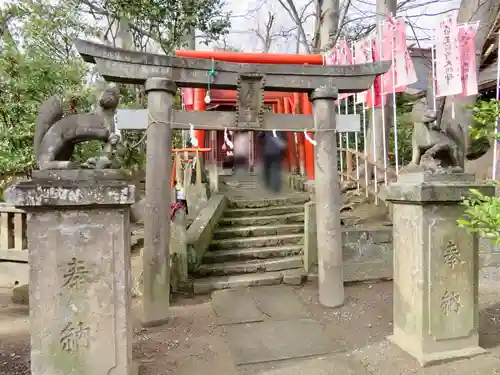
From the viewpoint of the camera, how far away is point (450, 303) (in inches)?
147

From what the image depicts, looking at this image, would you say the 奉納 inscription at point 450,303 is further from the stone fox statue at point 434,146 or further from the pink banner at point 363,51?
the pink banner at point 363,51

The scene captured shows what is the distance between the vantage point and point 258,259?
7059mm

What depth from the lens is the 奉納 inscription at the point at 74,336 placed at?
9.83 feet

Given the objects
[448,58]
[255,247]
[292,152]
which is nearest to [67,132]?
[255,247]

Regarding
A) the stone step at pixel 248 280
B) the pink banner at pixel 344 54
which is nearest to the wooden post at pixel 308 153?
the pink banner at pixel 344 54

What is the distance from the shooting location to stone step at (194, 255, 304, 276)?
6.57m

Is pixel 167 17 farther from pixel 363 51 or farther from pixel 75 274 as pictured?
pixel 75 274

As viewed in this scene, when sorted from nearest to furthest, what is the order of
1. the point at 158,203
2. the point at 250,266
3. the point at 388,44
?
the point at 158,203 → the point at 250,266 → the point at 388,44

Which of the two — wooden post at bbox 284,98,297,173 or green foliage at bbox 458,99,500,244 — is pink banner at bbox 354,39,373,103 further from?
green foliage at bbox 458,99,500,244

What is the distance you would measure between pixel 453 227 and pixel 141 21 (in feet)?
36.1

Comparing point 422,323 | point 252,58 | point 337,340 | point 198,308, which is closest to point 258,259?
point 198,308

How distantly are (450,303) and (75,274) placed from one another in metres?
3.59

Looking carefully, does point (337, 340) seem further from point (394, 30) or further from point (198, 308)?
point (394, 30)

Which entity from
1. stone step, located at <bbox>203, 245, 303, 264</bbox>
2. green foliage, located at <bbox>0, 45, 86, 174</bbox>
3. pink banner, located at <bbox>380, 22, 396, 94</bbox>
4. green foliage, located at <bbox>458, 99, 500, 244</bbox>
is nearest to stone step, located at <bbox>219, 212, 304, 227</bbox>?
stone step, located at <bbox>203, 245, 303, 264</bbox>
